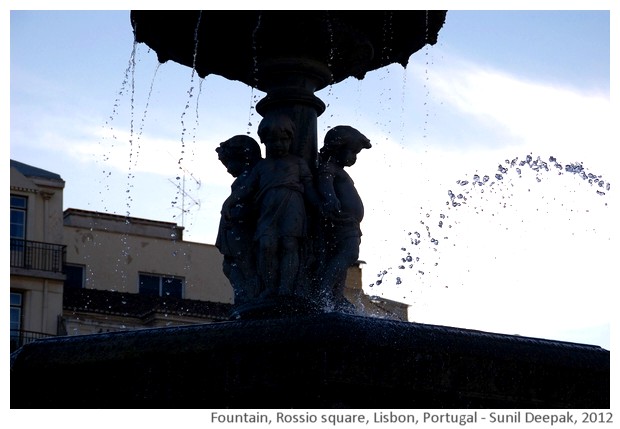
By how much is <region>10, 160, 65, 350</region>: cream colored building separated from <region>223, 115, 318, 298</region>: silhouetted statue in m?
34.3

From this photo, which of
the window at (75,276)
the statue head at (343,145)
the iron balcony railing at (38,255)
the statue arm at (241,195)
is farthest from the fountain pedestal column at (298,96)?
the window at (75,276)

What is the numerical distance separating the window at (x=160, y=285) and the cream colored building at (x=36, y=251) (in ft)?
13.0

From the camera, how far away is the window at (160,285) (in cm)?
5019

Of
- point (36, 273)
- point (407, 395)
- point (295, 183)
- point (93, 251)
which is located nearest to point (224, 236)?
point (295, 183)

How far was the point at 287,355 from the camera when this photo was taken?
8.18m

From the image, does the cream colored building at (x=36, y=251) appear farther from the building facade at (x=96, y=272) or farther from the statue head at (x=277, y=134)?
the statue head at (x=277, y=134)

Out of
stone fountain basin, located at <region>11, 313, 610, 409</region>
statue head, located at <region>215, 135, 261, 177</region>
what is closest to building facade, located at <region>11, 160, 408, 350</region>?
statue head, located at <region>215, 135, 261, 177</region>

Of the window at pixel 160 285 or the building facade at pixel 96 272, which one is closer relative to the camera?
the building facade at pixel 96 272

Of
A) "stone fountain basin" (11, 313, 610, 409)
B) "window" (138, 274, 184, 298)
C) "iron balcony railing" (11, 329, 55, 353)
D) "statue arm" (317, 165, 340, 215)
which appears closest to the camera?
"stone fountain basin" (11, 313, 610, 409)

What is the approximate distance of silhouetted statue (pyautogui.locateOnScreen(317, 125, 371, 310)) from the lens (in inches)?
416

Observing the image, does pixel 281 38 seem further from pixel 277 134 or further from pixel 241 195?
pixel 241 195

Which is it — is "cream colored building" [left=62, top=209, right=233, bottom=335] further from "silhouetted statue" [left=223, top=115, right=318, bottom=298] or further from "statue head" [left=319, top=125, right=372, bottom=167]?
"silhouetted statue" [left=223, top=115, right=318, bottom=298]

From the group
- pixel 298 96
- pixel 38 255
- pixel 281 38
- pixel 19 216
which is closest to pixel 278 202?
pixel 298 96
